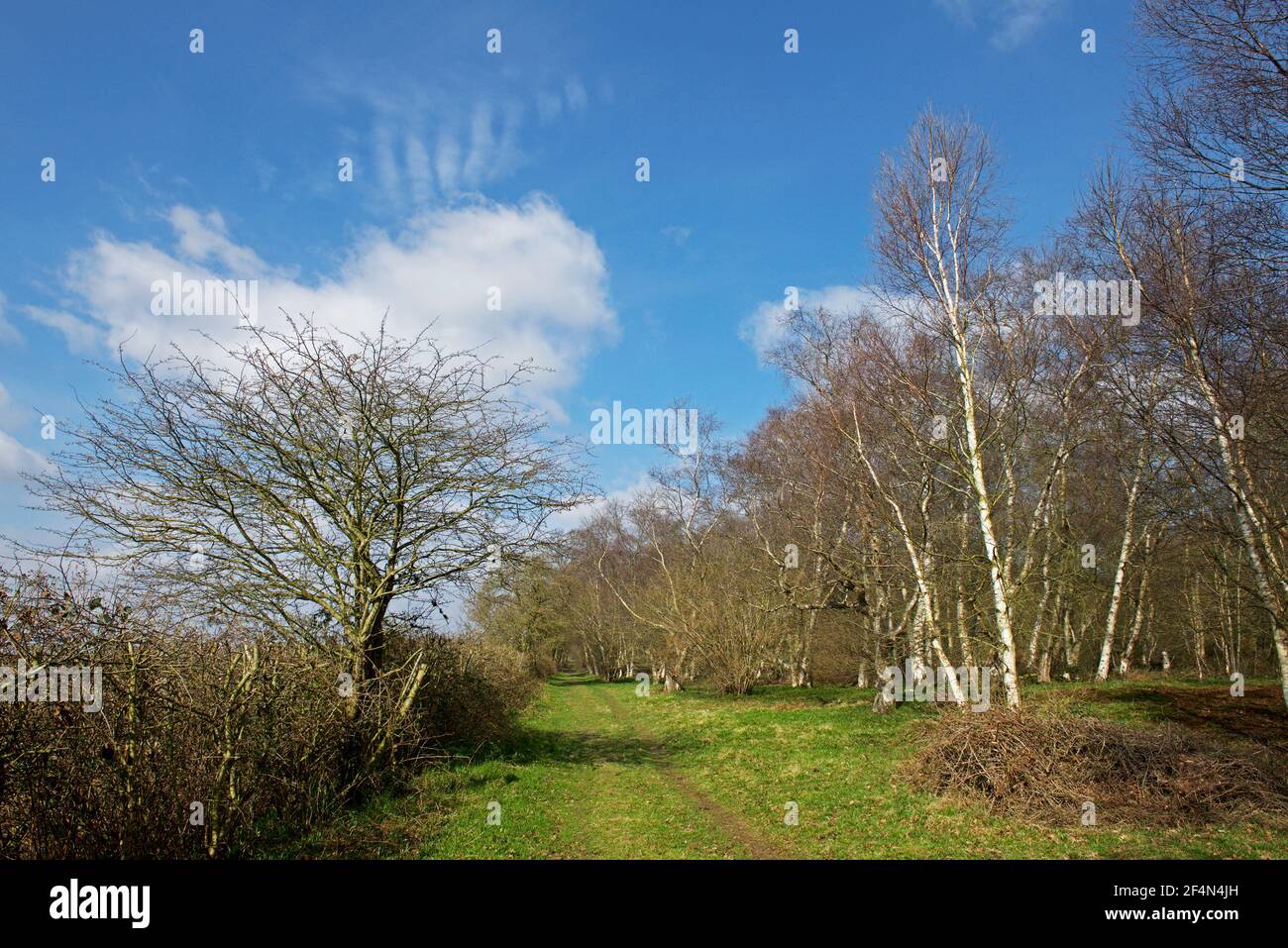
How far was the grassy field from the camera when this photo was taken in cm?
677

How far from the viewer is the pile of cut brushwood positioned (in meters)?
7.36

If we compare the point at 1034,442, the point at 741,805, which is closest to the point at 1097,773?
the point at 741,805

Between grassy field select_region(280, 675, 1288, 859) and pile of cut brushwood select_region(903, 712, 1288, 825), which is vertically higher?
pile of cut brushwood select_region(903, 712, 1288, 825)

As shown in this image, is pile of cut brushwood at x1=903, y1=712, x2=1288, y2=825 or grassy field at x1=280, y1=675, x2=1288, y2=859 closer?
grassy field at x1=280, y1=675, x2=1288, y2=859

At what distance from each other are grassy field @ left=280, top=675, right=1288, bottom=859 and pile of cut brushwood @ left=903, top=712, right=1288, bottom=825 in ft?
1.09

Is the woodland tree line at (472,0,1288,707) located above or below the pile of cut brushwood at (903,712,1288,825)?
above

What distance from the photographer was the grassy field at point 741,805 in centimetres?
677

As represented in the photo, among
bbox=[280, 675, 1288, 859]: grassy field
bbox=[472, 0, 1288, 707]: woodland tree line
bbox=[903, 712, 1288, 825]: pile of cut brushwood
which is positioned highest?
bbox=[472, 0, 1288, 707]: woodland tree line

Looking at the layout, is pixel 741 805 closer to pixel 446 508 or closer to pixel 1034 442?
pixel 446 508

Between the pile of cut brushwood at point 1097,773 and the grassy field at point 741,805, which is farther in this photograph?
the pile of cut brushwood at point 1097,773

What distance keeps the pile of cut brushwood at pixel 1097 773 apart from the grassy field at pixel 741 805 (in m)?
0.33
